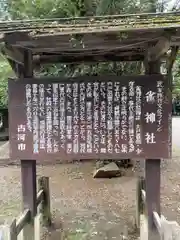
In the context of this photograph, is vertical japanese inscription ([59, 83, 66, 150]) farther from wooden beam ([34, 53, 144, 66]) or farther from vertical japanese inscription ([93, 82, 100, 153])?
wooden beam ([34, 53, 144, 66])

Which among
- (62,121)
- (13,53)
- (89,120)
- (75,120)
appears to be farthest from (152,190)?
(13,53)

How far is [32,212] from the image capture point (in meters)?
4.23

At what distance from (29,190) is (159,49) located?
2327 millimetres

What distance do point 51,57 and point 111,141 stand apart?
189 centimetres

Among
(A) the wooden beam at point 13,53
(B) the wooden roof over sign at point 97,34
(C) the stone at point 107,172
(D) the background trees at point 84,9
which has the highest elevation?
(D) the background trees at point 84,9

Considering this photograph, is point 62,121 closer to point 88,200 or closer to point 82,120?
point 82,120

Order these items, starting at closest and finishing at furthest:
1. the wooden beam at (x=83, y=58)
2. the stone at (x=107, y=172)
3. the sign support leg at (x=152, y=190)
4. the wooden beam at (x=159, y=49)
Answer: the wooden beam at (x=159, y=49), the sign support leg at (x=152, y=190), the wooden beam at (x=83, y=58), the stone at (x=107, y=172)

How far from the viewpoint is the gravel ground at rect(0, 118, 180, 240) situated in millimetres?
5203

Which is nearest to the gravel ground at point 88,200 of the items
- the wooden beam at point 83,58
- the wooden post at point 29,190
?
the wooden post at point 29,190

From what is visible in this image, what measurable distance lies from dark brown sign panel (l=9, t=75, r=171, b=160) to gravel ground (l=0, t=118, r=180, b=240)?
984 millimetres

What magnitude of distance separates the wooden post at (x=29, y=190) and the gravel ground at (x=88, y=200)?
0.31 m

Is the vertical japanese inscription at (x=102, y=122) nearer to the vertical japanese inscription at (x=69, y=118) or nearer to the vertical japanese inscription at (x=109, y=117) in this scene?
the vertical japanese inscription at (x=109, y=117)

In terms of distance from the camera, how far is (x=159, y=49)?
3586mm

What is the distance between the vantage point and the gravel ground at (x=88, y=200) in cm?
520
